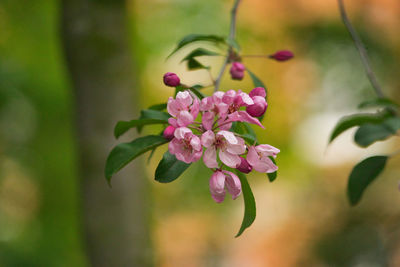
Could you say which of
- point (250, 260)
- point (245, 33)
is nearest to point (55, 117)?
point (245, 33)

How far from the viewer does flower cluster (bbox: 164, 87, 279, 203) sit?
2.33 feet

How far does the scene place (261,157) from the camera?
74 cm

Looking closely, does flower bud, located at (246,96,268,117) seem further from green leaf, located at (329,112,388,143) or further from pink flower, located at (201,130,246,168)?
green leaf, located at (329,112,388,143)

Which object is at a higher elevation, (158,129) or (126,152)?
(158,129)

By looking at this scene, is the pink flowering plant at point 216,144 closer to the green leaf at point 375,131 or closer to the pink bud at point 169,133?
the pink bud at point 169,133

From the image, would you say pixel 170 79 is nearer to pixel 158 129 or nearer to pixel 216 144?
pixel 216 144

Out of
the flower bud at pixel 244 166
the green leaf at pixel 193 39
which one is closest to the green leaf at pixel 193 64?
the green leaf at pixel 193 39

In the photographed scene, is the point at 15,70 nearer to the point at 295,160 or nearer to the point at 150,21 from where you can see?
the point at 150,21

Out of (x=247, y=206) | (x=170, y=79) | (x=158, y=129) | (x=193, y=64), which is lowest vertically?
(x=247, y=206)

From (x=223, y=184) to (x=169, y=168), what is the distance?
10 centimetres

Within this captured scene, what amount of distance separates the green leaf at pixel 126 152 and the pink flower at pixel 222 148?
92 mm

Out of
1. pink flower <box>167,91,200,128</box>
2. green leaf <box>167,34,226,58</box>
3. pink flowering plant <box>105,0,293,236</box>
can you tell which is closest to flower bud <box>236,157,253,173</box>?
pink flowering plant <box>105,0,293,236</box>

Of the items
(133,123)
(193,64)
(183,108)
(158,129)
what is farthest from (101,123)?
(158,129)

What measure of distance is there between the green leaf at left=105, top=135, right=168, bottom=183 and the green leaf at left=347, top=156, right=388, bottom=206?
49 centimetres
